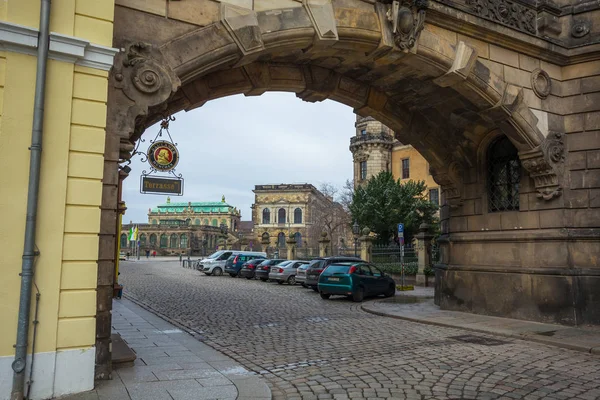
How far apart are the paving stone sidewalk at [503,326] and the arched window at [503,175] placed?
299 centimetres

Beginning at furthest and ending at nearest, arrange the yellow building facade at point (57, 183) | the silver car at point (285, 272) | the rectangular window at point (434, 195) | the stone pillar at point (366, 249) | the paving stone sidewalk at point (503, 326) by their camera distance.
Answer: the rectangular window at point (434, 195) < the stone pillar at point (366, 249) < the silver car at point (285, 272) < the paving stone sidewalk at point (503, 326) < the yellow building facade at point (57, 183)

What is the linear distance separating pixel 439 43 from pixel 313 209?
9605 cm

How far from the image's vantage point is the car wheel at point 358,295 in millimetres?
18062

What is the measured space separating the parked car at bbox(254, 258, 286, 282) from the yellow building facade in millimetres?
23251

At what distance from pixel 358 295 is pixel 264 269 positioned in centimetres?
1214

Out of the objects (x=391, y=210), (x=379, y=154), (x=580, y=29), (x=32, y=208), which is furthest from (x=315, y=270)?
(x=379, y=154)

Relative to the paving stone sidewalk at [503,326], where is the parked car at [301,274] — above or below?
above

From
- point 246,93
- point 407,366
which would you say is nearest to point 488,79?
point 246,93

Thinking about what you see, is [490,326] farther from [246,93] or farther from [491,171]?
[246,93]

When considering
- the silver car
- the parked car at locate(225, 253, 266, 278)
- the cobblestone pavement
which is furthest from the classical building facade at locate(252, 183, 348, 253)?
the cobblestone pavement

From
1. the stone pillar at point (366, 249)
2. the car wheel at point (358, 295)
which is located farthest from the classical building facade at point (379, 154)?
the car wheel at point (358, 295)

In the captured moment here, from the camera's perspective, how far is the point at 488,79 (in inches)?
432

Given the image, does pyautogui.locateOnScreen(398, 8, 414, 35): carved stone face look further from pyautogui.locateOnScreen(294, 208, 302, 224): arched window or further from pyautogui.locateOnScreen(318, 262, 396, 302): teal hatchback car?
pyautogui.locateOnScreen(294, 208, 302, 224): arched window

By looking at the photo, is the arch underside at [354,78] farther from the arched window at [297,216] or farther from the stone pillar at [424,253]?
the arched window at [297,216]
